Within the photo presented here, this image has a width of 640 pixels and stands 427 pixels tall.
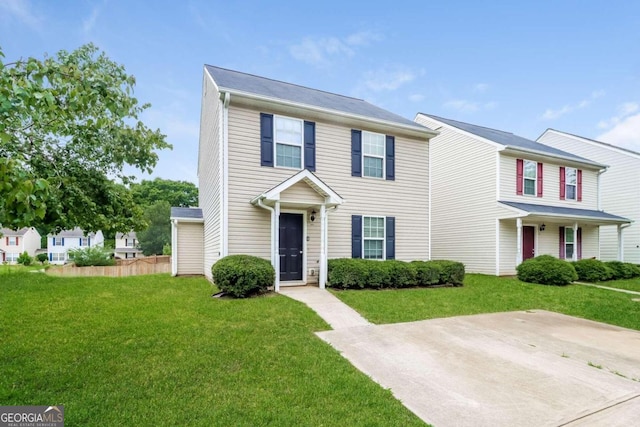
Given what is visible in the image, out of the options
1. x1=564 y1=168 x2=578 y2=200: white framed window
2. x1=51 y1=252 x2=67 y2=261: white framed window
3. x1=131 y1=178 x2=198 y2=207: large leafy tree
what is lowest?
x1=51 y1=252 x2=67 y2=261: white framed window

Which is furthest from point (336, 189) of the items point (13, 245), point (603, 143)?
point (13, 245)

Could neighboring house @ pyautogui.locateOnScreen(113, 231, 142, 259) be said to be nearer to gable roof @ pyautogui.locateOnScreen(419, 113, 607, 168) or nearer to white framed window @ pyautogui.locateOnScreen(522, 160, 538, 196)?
gable roof @ pyautogui.locateOnScreen(419, 113, 607, 168)

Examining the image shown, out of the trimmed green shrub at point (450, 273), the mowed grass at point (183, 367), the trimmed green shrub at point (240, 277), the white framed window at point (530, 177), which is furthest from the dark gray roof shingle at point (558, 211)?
the mowed grass at point (183, 367)

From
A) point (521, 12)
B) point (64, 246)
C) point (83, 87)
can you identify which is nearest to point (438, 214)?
point (521, 12)

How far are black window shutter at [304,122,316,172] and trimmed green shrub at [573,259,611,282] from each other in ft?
38.3

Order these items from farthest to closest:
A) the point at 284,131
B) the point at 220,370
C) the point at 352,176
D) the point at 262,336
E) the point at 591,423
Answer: the point at 352,176
the point at 284,131
the point at 262,336
the point at 220,370
the point at 591,423

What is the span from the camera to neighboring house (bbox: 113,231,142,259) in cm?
4797

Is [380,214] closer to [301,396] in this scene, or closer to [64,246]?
[301,396]

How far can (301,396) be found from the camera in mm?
3412

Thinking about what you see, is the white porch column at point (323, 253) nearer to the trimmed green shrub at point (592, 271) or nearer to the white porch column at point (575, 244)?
the trimmed green shrub at point (592, 271)

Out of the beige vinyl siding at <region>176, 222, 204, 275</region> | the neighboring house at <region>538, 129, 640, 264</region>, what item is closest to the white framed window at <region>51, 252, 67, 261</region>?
the beige vinyl siding at <region>176, 222, 204, 275</region>

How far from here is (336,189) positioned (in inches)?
427

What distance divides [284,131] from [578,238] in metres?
15.6

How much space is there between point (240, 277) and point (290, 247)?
8.12 feet
